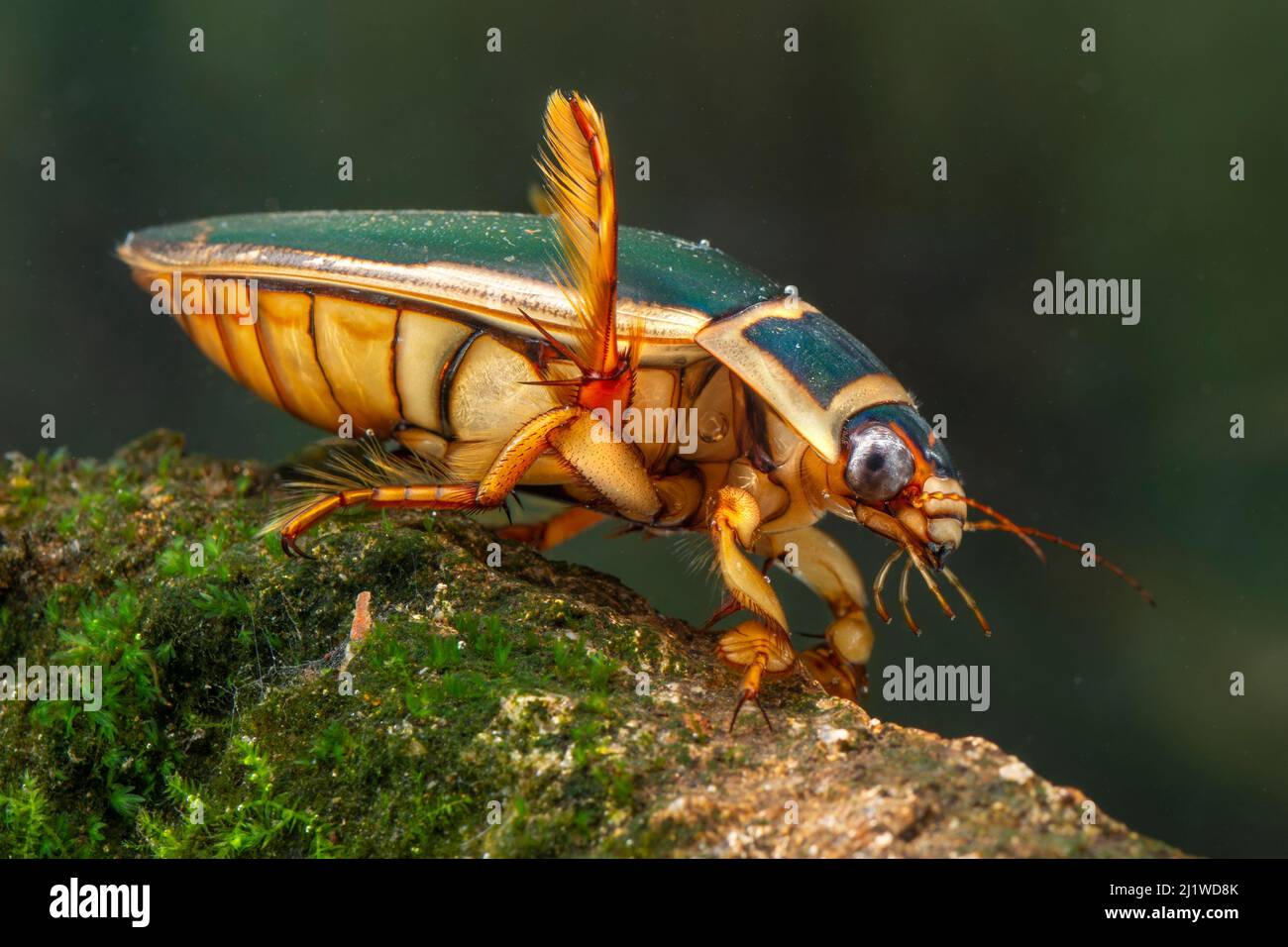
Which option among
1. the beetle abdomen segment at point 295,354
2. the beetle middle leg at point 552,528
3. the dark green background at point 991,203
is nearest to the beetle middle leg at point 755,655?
the beetle middle leg at point 552,528

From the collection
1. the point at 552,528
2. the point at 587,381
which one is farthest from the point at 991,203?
the point at 587,381

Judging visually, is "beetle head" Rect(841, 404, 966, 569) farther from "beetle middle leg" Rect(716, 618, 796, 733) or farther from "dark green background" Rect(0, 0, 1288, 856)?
"dark green background" Rect(0, 0, 1288, 856)

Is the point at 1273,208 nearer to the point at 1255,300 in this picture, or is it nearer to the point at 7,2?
the point at 1255,300

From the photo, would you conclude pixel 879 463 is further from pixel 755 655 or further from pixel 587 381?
pixel 587 381

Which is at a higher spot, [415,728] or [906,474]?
[906,474]

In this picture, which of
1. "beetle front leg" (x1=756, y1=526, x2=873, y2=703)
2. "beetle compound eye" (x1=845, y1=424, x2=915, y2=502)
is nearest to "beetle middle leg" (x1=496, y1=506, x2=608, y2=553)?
"beetle front leg" (x1=756, y1=526, x2=873, y2=703)

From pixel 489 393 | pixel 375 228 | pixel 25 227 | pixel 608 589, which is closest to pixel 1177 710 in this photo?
pixel 608 589

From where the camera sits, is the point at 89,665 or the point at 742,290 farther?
the point at 742,290
